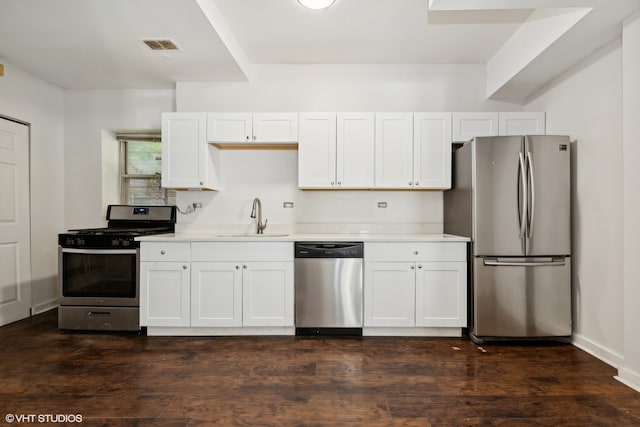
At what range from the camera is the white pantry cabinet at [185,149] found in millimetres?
3428

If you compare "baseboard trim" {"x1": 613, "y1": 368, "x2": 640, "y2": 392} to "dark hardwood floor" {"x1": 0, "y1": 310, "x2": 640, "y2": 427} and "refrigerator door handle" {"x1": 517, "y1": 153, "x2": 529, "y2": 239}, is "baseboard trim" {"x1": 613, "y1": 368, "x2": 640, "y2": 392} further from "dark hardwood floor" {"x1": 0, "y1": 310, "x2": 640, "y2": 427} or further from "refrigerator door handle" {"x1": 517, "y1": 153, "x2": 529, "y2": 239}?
"refrigerator door handle" {"x1": 517, "y1": 153, "x2": 529, "y2": 239}

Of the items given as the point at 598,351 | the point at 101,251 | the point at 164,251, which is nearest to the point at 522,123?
the point at 598,351

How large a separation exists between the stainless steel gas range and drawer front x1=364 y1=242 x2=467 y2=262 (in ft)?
7.02

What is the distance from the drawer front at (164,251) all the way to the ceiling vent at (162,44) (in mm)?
1718

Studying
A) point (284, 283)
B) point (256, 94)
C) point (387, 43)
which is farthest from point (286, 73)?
point (284, 283)

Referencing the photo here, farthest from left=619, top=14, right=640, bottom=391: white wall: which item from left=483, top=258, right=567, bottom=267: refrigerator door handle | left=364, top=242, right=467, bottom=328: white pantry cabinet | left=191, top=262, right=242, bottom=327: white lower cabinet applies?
left=191, top=262, right=242, bottom=327: white lower cabinet

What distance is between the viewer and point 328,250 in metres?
3.05

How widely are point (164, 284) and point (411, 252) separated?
223 centimetres

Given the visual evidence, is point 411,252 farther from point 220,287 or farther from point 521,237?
point 220,287

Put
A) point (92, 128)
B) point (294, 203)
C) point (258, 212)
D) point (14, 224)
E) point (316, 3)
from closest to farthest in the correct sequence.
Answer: point (316, 3) → point (14, 224) → point (258, 212) → point (294, 203) → point (92, 128)

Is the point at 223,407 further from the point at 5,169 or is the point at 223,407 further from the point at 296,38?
the point at 5,169

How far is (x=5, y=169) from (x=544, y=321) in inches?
205

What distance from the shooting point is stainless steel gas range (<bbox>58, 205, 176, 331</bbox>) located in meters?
3.13

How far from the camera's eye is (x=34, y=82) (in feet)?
12.1
